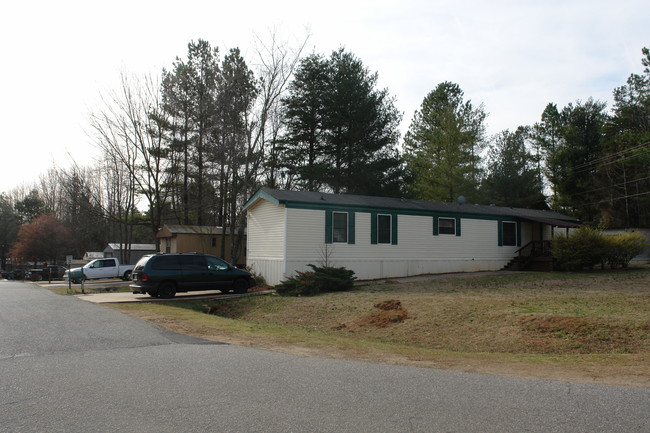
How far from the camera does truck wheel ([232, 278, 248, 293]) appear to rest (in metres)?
20.3

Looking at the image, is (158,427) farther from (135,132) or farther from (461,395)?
(135,132)

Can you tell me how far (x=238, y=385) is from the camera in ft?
19.6

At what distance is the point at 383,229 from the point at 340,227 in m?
2.37

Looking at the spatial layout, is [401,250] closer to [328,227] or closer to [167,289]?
[328,227]

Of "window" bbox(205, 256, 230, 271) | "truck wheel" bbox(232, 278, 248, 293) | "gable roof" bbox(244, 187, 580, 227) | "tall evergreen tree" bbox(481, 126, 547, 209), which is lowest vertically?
"truck wheel" bbox(232, 278, 248, 293)

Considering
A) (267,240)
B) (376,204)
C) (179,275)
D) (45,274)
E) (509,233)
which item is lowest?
(45,274)

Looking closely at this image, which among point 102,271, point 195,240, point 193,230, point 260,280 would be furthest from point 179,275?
point 102,271

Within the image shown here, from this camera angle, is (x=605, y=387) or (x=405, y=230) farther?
(x=405, y=230)

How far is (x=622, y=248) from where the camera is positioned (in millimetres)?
23828

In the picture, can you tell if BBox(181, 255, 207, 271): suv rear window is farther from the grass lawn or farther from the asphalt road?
the asphalt road

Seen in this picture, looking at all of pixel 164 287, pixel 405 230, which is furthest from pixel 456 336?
pixel 405 230

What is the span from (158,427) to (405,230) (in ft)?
67.6

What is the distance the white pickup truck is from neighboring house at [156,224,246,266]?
126 inches

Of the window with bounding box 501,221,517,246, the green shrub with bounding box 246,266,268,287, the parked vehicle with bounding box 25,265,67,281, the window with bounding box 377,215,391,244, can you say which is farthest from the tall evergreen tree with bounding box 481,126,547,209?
the parked vehicle with bounding box 25,265,67,281
